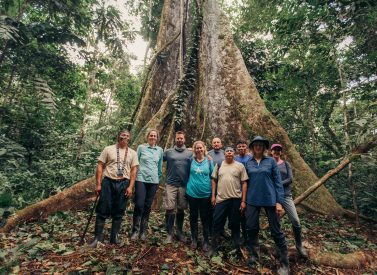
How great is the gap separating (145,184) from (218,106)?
11.5ft

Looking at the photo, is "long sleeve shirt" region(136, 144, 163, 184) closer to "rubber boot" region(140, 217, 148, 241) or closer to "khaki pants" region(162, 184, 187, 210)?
"khaki pants" region(162, 184, 187, 210)

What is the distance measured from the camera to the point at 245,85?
7668mm

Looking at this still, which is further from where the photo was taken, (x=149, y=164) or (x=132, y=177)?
(x=149, y=164)

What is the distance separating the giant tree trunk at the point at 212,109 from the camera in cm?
653

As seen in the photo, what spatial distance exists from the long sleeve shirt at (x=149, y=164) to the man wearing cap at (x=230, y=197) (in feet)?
3.47

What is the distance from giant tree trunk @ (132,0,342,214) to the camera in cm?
683

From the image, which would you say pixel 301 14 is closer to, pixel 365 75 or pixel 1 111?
pixel 365 75

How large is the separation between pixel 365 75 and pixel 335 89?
218 cm

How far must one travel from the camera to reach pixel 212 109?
7410 millimetres

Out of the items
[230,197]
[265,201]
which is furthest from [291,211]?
[230,197]

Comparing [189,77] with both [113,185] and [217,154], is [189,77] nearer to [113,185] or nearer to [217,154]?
[217,154]

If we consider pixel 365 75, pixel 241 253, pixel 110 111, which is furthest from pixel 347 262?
pixel 110 111

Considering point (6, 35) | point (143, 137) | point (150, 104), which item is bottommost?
point (143, 137)

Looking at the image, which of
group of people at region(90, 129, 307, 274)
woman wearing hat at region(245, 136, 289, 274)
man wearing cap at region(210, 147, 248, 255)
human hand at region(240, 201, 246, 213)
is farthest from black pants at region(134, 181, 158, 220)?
woman wearing hat at region(245, 136, 289, 274)
